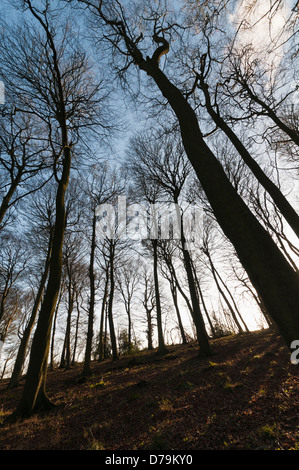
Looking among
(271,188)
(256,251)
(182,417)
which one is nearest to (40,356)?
(182,417)

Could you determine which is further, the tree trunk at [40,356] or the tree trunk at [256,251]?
the tree trunk at [40,356]

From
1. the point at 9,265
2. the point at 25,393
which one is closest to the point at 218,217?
the point at 25,393

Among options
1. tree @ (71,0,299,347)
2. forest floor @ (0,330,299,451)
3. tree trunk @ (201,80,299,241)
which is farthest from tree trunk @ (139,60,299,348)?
tree trunk @ (201,80,299,241)

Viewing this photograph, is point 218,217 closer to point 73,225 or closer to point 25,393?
point 25,393

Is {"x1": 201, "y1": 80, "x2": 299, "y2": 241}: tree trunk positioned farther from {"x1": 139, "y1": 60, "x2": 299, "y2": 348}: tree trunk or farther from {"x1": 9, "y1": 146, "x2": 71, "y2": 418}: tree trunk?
Result: {"x1": 9, "y1": 146, "x2": 71, "y2": 418}: tree trunk

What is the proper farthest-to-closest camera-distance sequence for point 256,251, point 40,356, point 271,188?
point 271,188, point 40,356, point 256,251

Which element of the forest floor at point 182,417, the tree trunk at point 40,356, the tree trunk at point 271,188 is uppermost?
the tree trunk at point 271,188

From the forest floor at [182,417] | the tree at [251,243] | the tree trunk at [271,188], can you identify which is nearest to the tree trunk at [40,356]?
the forest floor at [182,417]

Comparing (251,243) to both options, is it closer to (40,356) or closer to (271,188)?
(40,356)

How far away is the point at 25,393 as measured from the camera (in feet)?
14.8

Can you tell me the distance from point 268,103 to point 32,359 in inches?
556

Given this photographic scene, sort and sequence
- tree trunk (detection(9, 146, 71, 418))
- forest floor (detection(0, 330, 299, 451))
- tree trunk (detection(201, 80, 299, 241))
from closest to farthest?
forest floor (detection(0, 330, 299, 451)) < tree trunk (detection(9, 146, 71, 418)) < tree trunk (detection(201, 80, 299, 241))

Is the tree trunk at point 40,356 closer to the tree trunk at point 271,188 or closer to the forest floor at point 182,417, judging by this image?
the forest floor at point 182,417

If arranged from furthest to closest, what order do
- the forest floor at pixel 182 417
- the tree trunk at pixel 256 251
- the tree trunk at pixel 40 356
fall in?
1. the tree trunk at pixel 40 356
2. the forest floor at pixel 182 417
3. the tree trunk at pixel 256 251
